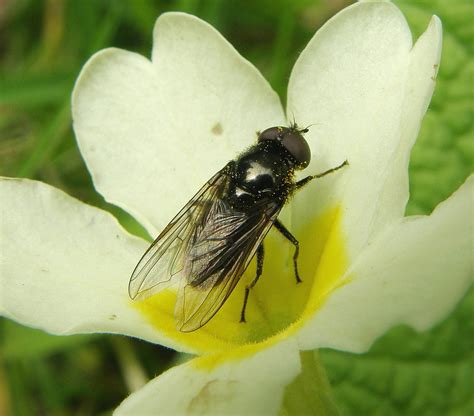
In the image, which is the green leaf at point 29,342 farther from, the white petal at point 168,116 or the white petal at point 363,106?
the white petal at point 363,106

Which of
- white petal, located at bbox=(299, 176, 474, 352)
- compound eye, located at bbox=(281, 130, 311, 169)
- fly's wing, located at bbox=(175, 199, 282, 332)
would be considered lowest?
fly's wing, located at bbox=(175, 199, 282, 332)

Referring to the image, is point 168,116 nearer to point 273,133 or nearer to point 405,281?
point 273,133

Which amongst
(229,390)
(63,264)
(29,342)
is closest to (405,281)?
(229,390)

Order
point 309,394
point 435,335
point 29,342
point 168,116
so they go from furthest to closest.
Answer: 1. point 29,342
2. point 435,335
3. point 168,116
4. point 309,394

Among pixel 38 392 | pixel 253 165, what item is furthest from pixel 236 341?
pixel 38 392

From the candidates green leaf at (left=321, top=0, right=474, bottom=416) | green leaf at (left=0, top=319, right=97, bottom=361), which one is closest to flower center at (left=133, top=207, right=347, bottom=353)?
green leaf at (left=321, top=0, right=474, bottom=416)

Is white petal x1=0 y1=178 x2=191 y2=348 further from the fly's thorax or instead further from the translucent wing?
the fly's thorax

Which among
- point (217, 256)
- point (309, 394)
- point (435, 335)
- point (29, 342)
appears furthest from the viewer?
point (29, 342)

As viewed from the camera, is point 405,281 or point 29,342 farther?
point 29,342
